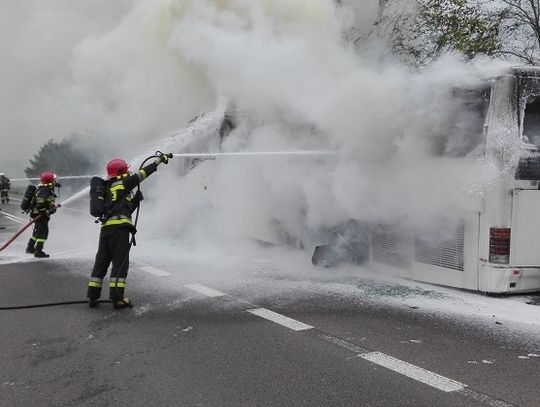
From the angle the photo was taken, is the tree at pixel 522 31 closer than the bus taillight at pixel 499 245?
No

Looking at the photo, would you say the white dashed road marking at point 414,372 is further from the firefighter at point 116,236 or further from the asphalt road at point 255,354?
the firefighter at point 116,236

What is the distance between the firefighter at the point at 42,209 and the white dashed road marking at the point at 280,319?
5.15m

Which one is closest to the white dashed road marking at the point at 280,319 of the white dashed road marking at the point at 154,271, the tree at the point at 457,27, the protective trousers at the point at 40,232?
the white dashed road marking at the point at 154,271

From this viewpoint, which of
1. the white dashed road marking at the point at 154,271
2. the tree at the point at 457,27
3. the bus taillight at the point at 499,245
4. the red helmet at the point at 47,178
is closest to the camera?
the bus taillight at the point at 499,245

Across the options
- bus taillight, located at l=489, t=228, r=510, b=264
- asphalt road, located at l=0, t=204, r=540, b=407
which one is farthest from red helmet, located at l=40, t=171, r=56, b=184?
bus taillight, located at l=489, t=228, r=510, b=264

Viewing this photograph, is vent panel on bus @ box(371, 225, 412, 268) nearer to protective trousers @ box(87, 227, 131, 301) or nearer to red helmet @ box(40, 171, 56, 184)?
protective trousers @ box(87, 227, 131, 301)

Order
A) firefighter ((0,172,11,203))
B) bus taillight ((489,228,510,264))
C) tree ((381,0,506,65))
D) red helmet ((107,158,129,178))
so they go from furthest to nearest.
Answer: firefighter ((0,172,11,203)) → tree ((381,0,506,65)) → red helmet ((107,158,129,178)) → bus taillight ((489,228,510,264))

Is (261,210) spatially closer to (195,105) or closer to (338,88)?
(338,88)

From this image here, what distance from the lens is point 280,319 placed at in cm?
507

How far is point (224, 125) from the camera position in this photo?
30.2ft

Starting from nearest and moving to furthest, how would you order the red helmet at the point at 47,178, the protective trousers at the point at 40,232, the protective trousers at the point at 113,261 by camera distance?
the protective trousers at the point at 113,261, the protective trousers at the point at 40,232, the red helmet at the point at 47,178

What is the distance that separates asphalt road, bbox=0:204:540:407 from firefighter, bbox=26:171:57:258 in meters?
3.01

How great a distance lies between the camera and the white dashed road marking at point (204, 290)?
6.13m

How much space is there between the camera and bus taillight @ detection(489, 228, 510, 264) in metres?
5.34
